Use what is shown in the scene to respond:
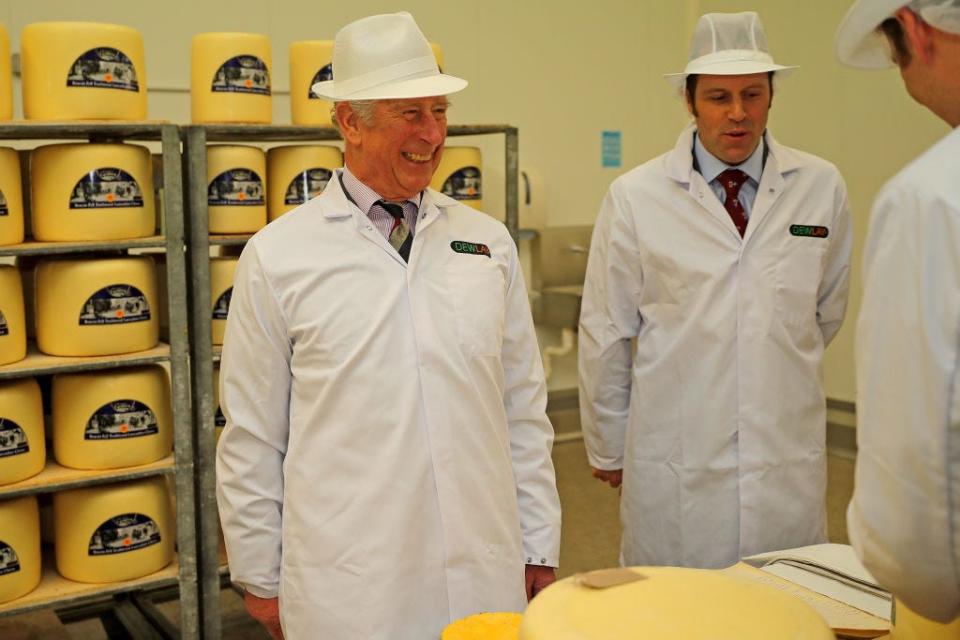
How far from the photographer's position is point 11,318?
2.60m

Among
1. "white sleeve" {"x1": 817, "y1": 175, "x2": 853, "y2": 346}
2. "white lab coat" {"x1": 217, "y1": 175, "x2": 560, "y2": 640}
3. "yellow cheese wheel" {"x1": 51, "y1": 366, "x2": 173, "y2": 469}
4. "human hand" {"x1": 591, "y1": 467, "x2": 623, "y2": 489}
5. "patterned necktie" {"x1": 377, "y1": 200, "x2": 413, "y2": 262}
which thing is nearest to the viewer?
"white lab coat" {"x1": 217, "y1": 175, "x2": 560, "y2": 640}

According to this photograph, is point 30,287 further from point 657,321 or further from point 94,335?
point 657,321

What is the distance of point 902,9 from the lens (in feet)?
3.47

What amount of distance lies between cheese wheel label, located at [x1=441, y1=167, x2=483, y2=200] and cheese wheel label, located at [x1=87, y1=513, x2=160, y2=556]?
1.27 m

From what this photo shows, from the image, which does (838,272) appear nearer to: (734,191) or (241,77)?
(734,191)

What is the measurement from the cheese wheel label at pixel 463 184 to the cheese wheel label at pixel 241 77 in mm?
599

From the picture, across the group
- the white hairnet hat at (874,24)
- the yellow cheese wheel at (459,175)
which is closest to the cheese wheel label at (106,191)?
the yellow cheese wheel at (459,175)

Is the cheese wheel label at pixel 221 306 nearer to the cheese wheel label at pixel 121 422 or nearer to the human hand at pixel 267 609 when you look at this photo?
the cheese wheel label at pixel 121 422

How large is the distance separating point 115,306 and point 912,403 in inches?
87.5

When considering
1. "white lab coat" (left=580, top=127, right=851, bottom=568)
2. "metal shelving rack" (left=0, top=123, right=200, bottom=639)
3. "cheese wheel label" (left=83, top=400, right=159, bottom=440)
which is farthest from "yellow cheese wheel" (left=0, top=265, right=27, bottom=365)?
"white lab coat" (left=580, top=127, right=851, bottom=568)

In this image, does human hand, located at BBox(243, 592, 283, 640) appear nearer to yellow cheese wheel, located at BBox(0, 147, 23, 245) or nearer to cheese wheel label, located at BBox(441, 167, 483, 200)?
yellow cheese wheel, located at BBox(0, 147, 23, 245)

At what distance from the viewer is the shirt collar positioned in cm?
240

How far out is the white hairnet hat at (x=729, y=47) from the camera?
2.35 m

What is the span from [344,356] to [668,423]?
0.94m
